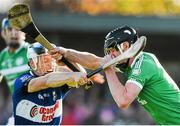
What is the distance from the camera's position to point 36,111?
9344 millimetres

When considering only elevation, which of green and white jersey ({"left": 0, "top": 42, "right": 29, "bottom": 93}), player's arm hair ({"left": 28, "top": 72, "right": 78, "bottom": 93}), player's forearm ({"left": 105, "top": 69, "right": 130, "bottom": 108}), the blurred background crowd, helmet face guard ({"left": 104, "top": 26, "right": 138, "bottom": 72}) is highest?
helmet face guard ({"left": 104, "top": 26, "right": 138, "bottom": 72})

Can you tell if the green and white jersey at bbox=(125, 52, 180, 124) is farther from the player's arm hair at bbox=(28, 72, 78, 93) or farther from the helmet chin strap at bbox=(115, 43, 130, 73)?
the player's arm hair at bbox=(28, 72, 78, 93)

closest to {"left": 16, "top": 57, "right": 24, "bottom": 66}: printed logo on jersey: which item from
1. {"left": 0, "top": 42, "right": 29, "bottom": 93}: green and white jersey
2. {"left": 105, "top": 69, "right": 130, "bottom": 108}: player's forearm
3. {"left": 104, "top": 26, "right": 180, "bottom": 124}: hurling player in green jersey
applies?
{"left": 0, "top": 42, "right": 29, "bottom": 93}: green and white jersey

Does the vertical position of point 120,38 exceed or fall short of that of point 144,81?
it exceeds it

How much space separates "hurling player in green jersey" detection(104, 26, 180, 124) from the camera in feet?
26.8

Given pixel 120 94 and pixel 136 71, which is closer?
pixel 120 94

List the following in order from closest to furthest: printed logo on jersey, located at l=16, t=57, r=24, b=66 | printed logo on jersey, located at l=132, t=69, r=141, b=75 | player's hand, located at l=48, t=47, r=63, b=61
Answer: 1. printed logo on jersey, located at l=132, t=69, r=141, b=75
2. player's hand, located at l=48, t=47, r=63, b=61
3. printed logo on jersey, located at l=16, t=57, r=24, b=66

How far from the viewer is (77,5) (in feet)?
82.4

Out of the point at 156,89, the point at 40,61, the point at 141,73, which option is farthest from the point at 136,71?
the point at 40,61

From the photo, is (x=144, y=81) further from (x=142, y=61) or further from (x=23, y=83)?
(x=23, y=83)

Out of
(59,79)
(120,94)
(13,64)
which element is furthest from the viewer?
(13,64)

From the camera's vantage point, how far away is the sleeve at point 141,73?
26.8ft

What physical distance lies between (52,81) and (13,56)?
3960 mm

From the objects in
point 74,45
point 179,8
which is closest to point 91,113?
point 74,45
